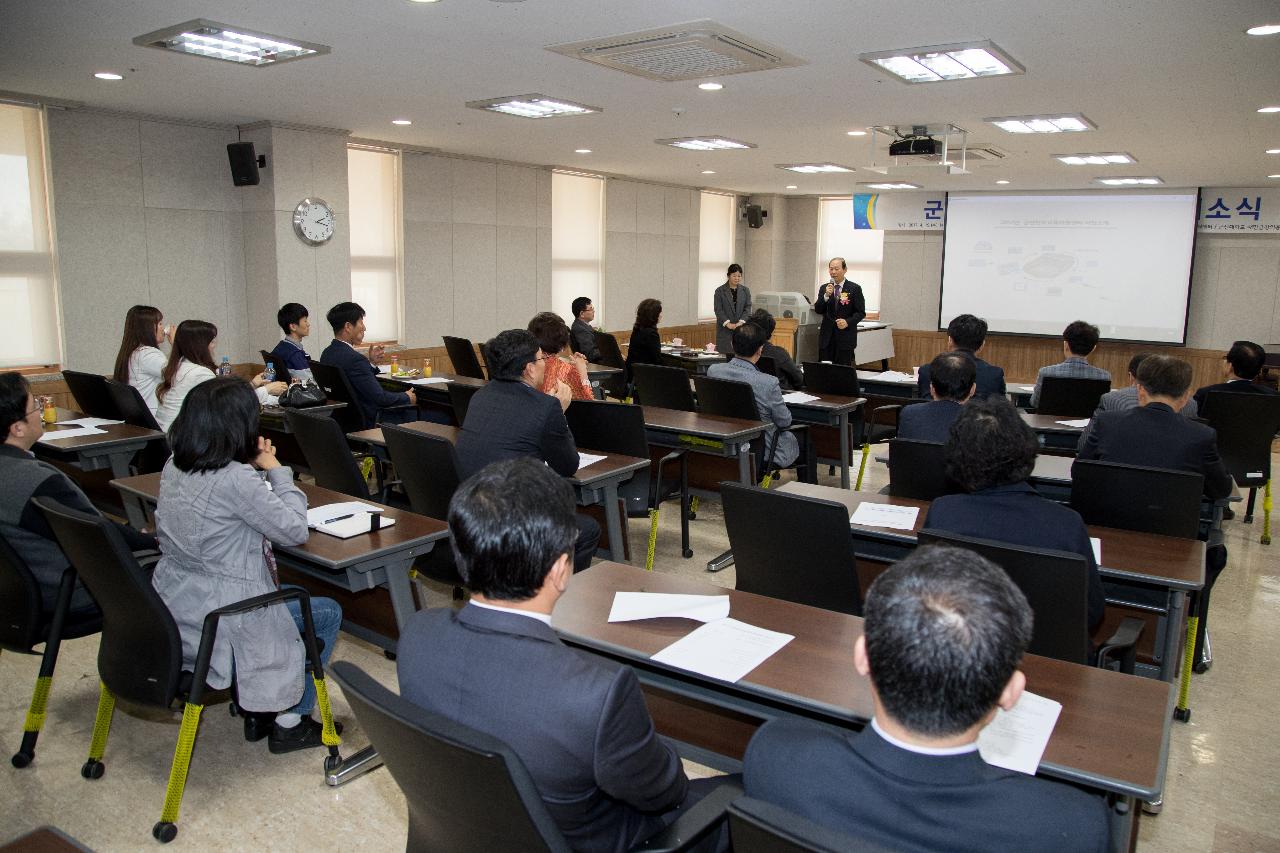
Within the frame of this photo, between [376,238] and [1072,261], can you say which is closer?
[376,238]

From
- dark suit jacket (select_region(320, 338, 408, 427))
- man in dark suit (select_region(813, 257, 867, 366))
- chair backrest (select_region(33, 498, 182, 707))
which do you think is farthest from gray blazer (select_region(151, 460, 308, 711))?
man in dark suit (select_region(813, 257, 867, 366))

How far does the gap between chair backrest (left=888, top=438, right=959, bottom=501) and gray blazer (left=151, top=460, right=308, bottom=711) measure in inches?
92.4

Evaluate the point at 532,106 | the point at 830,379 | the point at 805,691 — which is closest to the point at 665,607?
the point at 805,691

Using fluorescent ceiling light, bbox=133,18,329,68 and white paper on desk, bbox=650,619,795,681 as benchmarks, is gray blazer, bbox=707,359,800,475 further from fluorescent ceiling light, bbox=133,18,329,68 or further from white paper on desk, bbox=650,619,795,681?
white paper on desk, bbox=650,619,795,681

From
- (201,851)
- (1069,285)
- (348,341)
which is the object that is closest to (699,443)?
(348,341)

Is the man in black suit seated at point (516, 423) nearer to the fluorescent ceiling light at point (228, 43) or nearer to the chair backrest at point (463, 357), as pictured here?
the fluorescent ceiling light at point (228, 43)

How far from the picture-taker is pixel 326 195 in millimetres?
7762

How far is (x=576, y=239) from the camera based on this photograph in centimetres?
1113

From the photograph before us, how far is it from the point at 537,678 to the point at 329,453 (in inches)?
112

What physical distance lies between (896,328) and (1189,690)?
10192mm

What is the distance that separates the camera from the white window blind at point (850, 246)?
14.2m

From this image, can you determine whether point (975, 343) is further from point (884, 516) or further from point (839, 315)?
point (839, 315)

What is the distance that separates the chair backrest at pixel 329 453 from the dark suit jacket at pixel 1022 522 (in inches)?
98.4

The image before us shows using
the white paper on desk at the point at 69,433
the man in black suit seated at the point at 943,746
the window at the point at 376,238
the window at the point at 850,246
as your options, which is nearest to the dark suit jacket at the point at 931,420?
the man in black suit seated at the point at 943,746
